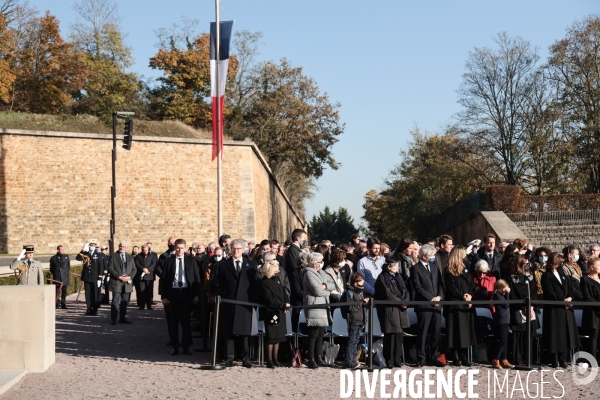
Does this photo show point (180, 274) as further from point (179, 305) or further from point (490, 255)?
point (490, 255)

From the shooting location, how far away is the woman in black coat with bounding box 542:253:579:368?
1184 centimetres

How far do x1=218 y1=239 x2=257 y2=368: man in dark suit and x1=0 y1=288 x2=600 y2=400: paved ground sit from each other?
36 cm

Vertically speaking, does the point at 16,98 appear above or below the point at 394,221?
above

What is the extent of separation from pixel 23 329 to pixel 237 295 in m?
2.93

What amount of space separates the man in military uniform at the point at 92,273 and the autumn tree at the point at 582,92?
34.7 meters

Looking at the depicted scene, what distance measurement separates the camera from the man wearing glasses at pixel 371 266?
12.8 metres

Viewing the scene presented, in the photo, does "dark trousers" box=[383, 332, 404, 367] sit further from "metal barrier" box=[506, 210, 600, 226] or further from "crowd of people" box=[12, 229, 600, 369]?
"metal barrier" box=[506, 210, 600, 226]

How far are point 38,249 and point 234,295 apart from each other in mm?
31592

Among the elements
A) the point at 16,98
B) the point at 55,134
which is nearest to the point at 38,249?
the point at 55,134

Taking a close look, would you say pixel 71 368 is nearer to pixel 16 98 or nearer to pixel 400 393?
pixel 400 393

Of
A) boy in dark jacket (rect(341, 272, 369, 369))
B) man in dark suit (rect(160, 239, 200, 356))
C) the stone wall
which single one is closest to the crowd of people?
boy in dark jacket (rect(341, 272, 369, 369))

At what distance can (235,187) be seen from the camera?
147 ft

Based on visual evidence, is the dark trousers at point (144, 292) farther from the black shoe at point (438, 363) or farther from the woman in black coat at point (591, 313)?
the woman in black coat at point (591, 313)

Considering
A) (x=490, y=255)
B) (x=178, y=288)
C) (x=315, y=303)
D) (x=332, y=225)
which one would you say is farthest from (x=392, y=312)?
(x=332, y=225)
